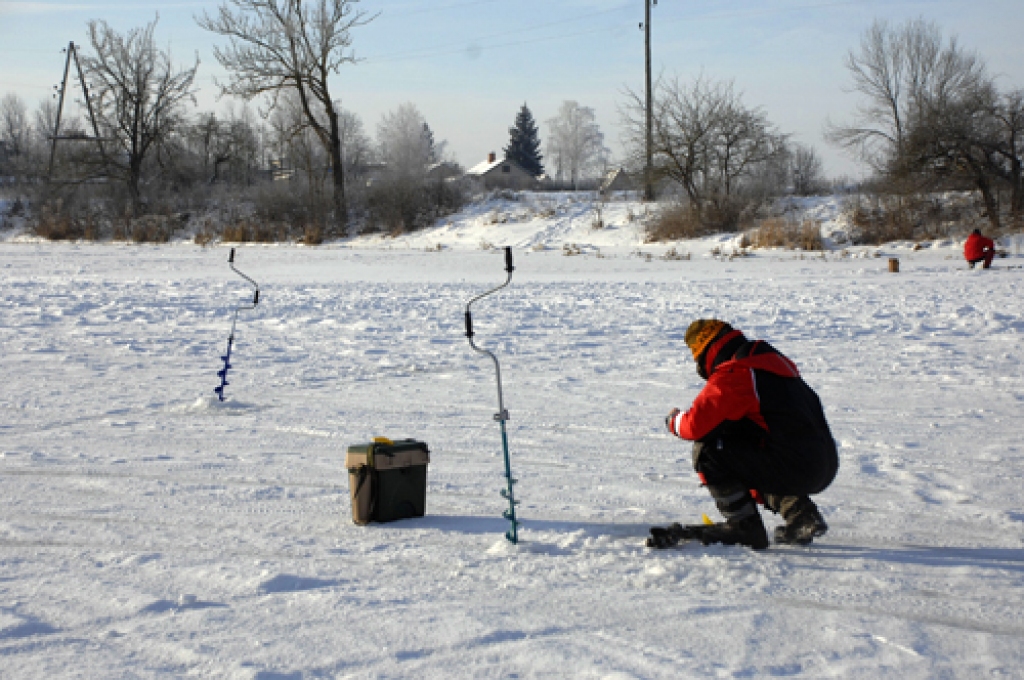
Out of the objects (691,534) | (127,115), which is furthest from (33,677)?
(127,115)

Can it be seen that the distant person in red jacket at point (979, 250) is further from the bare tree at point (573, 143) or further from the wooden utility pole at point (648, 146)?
the bare tree at point (573, 143)

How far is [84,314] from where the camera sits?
15.0 meters

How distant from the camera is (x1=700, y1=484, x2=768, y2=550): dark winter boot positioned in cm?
453

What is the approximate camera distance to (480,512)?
540cm

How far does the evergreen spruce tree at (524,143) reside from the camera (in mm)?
87500

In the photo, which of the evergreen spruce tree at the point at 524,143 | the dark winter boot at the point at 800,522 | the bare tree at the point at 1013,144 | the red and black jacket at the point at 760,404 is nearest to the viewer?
the red and black jacket at the point at 760,404

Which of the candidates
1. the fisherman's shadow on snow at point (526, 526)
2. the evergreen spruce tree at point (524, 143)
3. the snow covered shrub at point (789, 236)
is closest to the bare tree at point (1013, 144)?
the snow covered shrub at point (789, 236)

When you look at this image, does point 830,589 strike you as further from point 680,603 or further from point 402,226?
point 402,226

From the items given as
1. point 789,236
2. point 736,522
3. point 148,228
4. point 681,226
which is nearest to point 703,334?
point 736,522

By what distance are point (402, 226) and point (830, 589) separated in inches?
1474

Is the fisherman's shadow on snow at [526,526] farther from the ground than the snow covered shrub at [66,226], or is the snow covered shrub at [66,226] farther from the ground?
the snow covered shrub at [66,226]

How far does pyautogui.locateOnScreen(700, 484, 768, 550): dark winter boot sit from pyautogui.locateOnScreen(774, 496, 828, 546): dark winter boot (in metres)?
0.14

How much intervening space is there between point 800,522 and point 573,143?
313 ft

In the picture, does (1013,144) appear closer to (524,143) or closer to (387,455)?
(387,455)
